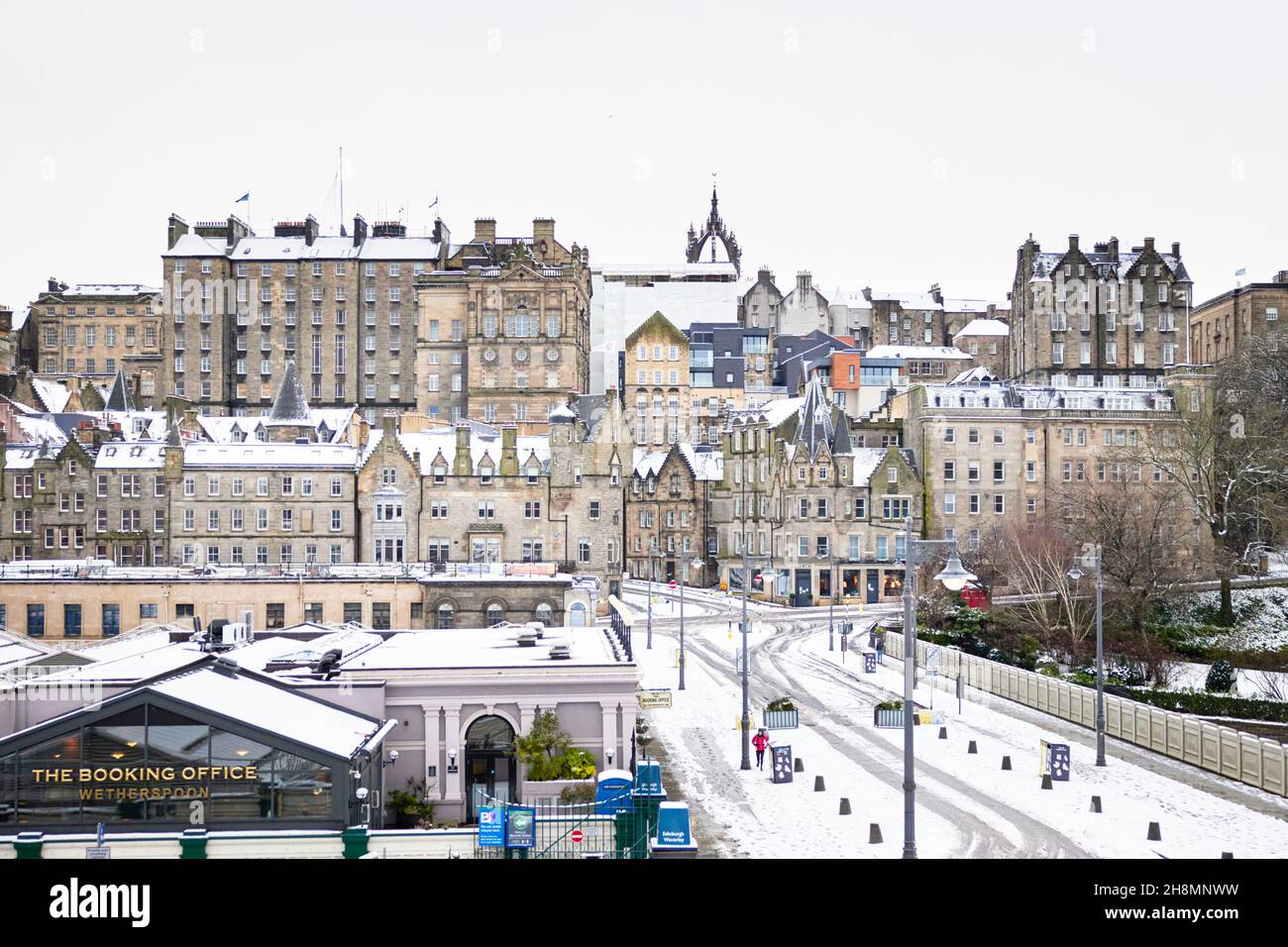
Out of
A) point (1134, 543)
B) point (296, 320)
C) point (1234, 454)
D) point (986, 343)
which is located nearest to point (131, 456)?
point (296, 320)

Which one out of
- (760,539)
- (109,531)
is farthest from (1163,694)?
(109,531)

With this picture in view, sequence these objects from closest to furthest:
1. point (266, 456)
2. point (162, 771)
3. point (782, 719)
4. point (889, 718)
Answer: point (162, 771)
point (889, 718)
point (782, 719)
point (266, 456)

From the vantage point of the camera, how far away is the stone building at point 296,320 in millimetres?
128625

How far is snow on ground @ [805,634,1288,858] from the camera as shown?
98.5 ft

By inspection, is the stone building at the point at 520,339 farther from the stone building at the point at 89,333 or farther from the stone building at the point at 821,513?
the stone building at the point at 89,333

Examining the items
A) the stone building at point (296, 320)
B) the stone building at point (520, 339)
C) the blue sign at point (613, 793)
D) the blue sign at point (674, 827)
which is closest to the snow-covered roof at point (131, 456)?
the stone building at point (520, 339)

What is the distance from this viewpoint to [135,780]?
25.1m

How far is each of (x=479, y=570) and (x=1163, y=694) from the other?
38775mm

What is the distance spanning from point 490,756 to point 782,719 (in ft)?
46.7

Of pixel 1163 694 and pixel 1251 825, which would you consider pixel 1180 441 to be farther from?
pixel 1251 825

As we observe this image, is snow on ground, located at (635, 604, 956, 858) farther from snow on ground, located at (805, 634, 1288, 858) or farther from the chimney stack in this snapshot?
the chimney stack

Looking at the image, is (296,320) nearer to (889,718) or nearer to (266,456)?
(266,456)
